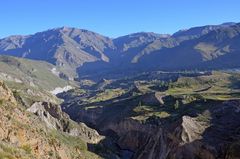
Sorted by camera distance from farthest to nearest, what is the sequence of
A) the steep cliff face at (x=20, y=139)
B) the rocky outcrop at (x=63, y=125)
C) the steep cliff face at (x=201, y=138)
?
the rocky outcrop at (x=63, y=125) → the steep cliff face at (x=201, y=138) → the steep cliff face at (x=20, y=139)

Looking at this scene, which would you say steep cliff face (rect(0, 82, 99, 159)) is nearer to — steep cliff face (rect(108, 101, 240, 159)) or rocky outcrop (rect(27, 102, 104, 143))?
steep cliff face (rect(108, 101, 240, 159))

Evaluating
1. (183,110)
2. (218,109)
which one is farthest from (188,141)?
(183,110)

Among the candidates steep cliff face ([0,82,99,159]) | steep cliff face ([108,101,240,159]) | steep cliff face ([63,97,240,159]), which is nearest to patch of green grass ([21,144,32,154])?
steep cliff face ([0,82,99,159])

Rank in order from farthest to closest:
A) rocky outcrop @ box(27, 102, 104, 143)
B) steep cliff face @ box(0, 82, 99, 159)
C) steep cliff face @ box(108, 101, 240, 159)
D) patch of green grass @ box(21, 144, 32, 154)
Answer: rocky outcrop @ box(27, 102, 104, 143) < steep cliff face @ box(108, 101, 240, 159) < patch of green grass @ box(21, 144, 32, 154) < steep cliff face @ box(0, 82, 99, 159)

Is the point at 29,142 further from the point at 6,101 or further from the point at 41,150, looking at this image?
the point at 6,101

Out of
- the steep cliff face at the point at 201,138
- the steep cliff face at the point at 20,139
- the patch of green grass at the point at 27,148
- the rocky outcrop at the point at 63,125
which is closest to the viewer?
the steep cliff face at the point at 20,139

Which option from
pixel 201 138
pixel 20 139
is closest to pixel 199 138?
pixel 201 138

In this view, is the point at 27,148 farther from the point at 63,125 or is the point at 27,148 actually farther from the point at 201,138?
the point at 63,125

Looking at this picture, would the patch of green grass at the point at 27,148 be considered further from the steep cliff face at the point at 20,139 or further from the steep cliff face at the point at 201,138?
the steep cliff face at the point at 201,138

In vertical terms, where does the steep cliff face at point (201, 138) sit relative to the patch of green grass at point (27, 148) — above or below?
below

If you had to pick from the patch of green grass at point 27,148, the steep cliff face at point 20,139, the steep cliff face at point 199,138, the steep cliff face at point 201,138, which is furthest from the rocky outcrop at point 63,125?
the patch of green grass at point 27,148

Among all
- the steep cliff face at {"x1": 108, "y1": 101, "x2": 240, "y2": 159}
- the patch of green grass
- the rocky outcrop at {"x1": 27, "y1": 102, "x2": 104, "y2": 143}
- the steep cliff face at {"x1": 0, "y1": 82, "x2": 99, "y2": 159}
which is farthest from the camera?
the rocky outcrop at {"x1": 27, "y1": 102, "x2": 104, "y2": 143}
